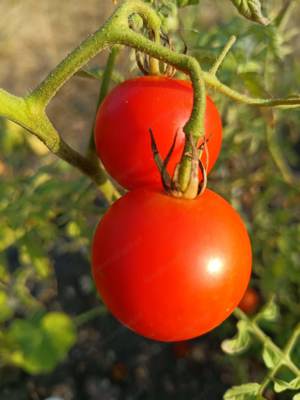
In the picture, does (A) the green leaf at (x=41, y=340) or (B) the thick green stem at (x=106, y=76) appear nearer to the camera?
(B) the thick green stem at (x=106, y=76)

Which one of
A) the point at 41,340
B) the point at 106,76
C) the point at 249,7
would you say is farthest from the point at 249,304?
the point at 249,7

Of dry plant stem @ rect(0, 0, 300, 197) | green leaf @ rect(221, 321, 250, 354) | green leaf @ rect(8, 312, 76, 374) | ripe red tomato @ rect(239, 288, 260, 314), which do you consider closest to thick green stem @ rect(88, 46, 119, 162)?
dry plant stem @ rect(0, 0, 300, 197)

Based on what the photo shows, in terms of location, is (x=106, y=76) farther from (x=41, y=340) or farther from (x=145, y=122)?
(x=41, y=340)

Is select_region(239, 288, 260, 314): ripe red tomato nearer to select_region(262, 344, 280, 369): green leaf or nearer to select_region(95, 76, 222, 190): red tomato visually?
select_region(262, 344, 280, 369): green leaf

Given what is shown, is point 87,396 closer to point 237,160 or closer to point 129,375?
point 129,375

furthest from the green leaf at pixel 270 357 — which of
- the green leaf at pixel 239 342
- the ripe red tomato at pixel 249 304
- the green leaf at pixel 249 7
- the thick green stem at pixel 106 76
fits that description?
the ripe red tomato at pixel 249 304

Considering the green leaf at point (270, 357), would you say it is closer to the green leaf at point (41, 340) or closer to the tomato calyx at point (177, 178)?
the tomato calyx at point (177, 178)
